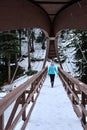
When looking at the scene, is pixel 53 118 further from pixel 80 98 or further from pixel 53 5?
pixel 53 5

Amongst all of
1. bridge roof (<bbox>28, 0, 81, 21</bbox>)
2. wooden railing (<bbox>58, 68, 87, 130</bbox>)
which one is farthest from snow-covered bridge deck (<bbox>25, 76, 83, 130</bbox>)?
bridge roof (<bbox>28, 0, 81, 21</bbox>)

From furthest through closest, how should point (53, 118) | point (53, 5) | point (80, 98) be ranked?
point (53, 5), point (80, 98), point (53, 118)

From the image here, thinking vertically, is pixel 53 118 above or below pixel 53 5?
below

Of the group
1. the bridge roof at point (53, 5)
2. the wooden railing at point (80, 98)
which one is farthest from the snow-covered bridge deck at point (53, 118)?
the bridge roof at point (53, 5)

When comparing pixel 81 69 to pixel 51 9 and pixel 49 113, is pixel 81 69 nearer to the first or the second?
pixel 51 9

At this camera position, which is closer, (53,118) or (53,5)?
(53,118)

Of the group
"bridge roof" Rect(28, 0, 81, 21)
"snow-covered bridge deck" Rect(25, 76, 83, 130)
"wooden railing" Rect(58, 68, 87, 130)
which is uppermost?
"bridge roof" Rect(28, 0, 81, 21)

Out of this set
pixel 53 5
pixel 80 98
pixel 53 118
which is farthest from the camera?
pixel 53 5

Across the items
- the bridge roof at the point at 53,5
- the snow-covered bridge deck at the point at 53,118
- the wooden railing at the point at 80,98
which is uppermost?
the bridge roof at the point at 53,5

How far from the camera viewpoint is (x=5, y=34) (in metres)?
39.2

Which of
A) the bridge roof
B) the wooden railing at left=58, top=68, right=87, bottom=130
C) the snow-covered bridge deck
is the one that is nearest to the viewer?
the wooden railing at left=58, top=68, right=87, bottom=130

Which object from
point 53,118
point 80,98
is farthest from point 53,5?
point 53,118

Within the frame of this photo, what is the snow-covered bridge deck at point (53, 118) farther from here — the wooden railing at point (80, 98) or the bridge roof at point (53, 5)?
the bridge roof at point (53, 5)

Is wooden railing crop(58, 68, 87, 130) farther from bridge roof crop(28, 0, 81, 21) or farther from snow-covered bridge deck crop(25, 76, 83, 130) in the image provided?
bridge roof crop(28, 0, 81, 21)
